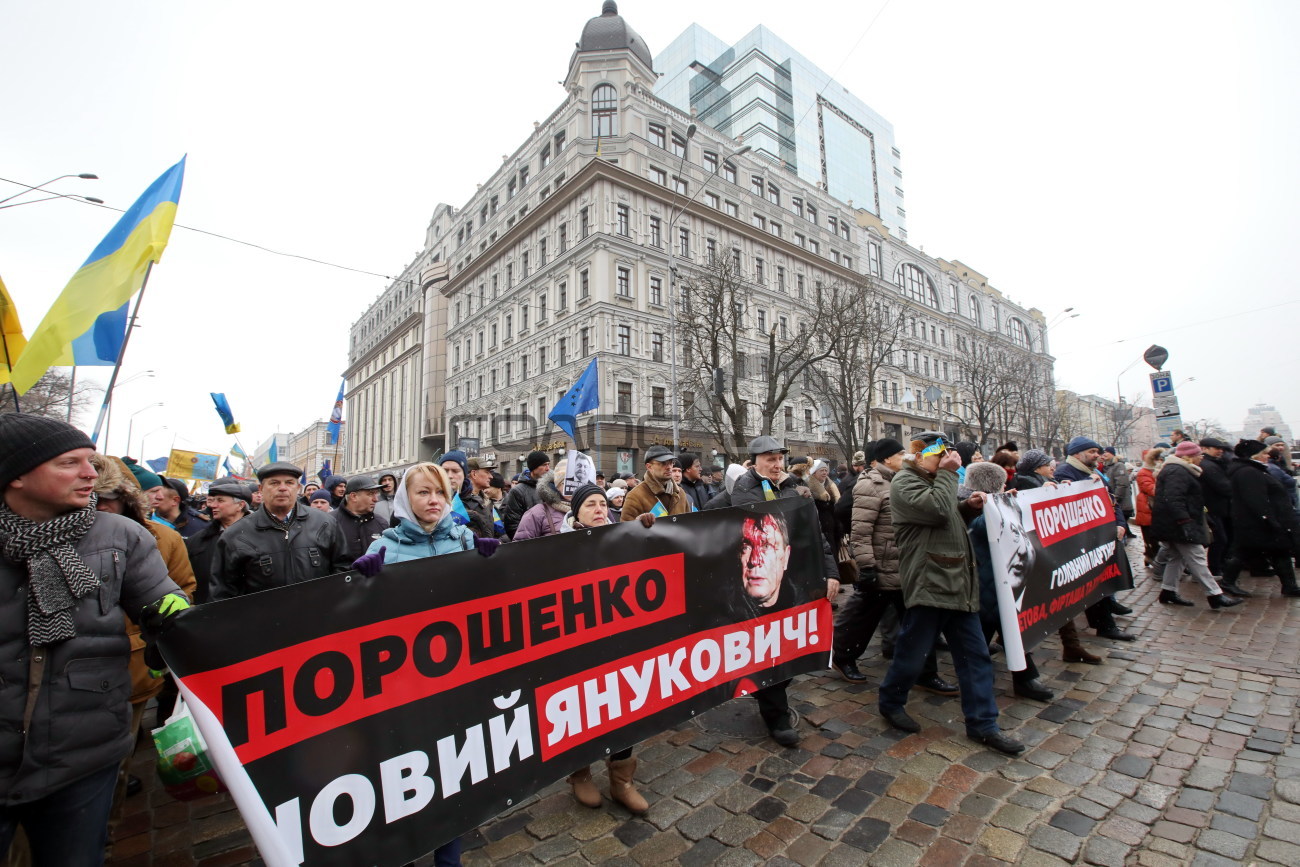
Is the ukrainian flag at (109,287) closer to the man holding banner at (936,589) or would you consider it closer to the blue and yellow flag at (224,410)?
the man holding banner at (936,589)

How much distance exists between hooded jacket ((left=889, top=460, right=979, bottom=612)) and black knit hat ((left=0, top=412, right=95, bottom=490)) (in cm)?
389

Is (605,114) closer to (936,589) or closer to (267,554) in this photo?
(267,554)

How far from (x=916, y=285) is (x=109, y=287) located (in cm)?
5835

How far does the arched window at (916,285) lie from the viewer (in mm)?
52031

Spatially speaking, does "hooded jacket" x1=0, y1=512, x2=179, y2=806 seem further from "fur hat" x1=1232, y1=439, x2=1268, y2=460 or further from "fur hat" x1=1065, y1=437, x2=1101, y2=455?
"fur hat" x1=1232, y1=439, x2=1268, y2=460

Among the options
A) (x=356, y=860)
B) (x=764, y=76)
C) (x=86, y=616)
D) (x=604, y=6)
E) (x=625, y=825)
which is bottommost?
(x=625, y=825)

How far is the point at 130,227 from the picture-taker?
526cm

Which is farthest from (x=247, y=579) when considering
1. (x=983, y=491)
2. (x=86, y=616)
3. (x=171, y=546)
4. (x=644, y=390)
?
(x=644, y=390)

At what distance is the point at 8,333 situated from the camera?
4.61 m

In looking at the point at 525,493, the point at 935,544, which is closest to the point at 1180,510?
the point at 935,544

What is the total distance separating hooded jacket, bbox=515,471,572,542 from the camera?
450cm

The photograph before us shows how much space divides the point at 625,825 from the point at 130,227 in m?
6.51

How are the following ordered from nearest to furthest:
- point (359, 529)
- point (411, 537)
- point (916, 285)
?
point (411, 537) < point (359, 529) < point (916, 285)

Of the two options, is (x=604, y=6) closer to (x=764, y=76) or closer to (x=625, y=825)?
(x=764, y=76)
